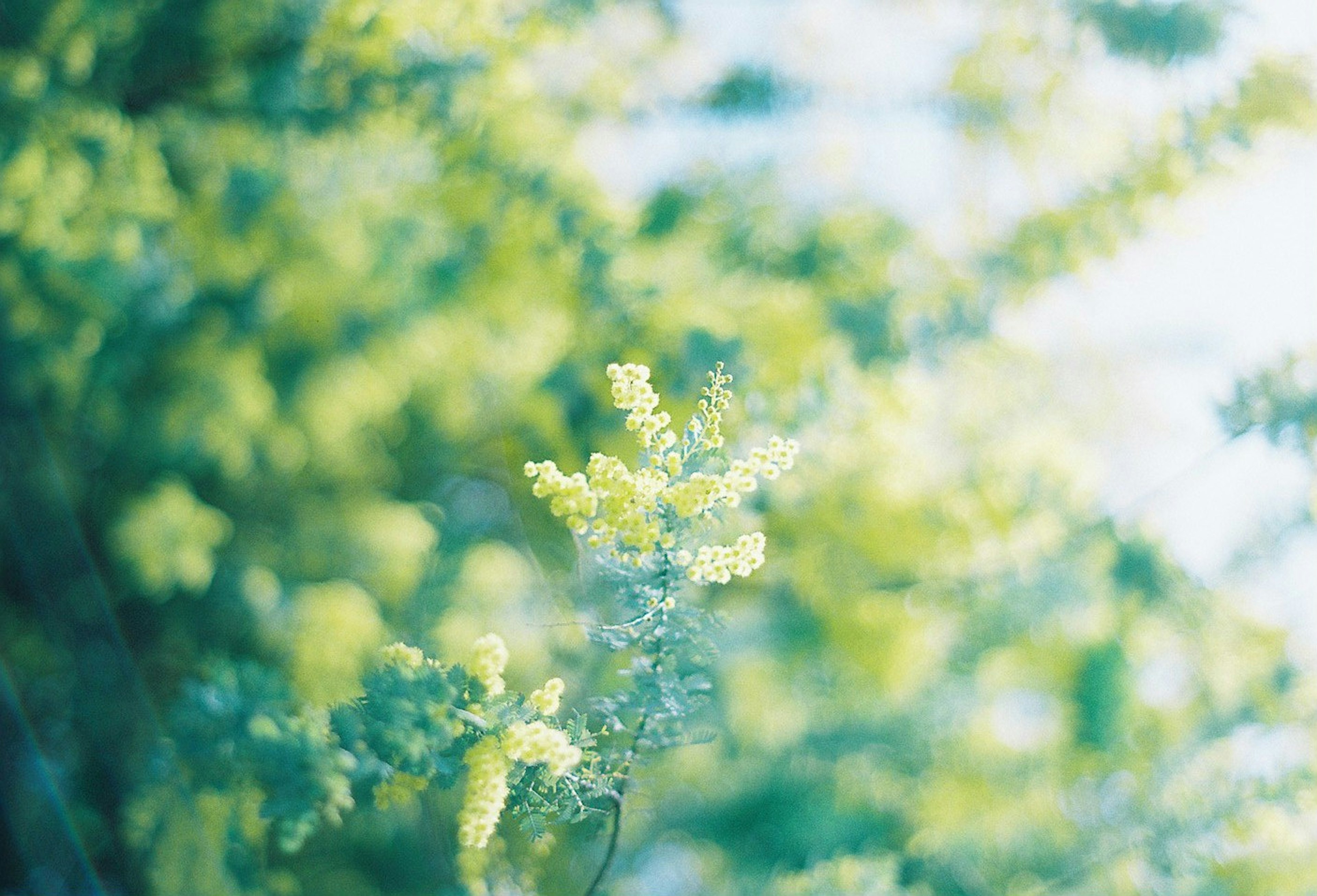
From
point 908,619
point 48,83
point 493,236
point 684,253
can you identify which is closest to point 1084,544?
point 908,619

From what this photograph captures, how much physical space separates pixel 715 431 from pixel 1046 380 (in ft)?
8.05

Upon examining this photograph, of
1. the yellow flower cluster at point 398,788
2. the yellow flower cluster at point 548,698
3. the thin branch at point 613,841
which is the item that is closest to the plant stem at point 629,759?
the thin branch at point 613,841

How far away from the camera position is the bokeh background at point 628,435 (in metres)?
1.89

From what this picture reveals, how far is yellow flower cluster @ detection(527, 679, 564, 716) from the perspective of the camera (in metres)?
0.88

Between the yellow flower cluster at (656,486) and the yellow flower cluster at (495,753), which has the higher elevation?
the yellow flower cluster at (656,486)

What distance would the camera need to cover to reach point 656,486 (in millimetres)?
821

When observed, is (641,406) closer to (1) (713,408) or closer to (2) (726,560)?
(1) (713,408)

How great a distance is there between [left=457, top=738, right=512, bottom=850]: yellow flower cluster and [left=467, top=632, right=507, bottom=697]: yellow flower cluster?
59 mm

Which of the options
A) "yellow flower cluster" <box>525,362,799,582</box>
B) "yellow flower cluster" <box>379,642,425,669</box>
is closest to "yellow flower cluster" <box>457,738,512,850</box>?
"yellow flower cluster" <box>379,642,425,669</box>

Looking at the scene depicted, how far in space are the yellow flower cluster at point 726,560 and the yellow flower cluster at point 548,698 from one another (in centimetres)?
20

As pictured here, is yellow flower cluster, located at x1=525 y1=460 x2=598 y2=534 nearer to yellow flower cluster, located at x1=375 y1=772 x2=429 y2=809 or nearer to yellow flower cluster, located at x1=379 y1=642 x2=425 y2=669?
yellow flower cluster, located at x1=379 y1=642 x2=425 y2=669

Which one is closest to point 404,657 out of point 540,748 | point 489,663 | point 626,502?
point 489,663

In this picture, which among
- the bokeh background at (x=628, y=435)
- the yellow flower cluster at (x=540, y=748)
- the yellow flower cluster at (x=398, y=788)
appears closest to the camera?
the yellow flower cluster at (x=540, y=748)

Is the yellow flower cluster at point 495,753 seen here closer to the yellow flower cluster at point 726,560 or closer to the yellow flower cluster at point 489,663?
the yellow flower cluster at point 489,663
